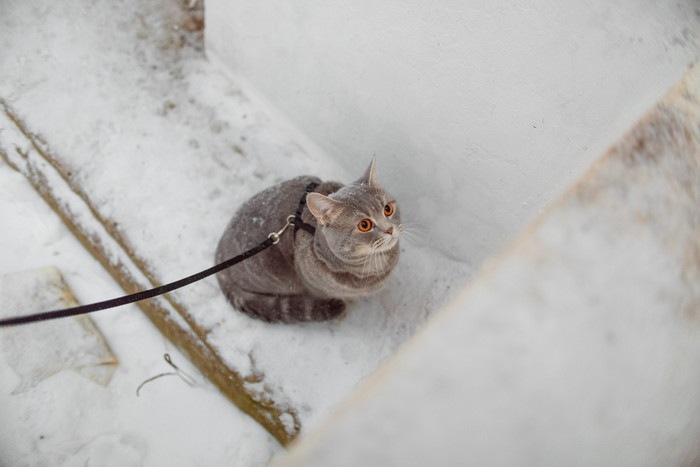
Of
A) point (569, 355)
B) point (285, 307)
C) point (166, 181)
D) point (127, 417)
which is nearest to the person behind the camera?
point (569, 355)

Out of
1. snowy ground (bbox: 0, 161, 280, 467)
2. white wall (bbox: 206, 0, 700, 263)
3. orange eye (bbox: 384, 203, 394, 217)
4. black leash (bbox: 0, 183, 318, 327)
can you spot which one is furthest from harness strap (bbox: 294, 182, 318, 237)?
snowy ground (bbox: 0, 161, 280, 467)

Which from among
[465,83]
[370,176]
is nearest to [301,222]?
[370,176]

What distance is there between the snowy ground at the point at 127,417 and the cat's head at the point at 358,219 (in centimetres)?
104

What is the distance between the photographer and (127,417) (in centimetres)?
225

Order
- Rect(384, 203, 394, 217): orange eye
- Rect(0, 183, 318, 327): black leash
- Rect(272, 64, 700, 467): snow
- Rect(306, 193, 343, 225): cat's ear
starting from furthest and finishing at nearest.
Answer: Rect(384, 203, 394, 217): orange eye, Rect(306, 193, 343, 225): cat's ear, Rect(0, 183, 318, 327): black leash, Rect(272, 64, 700, 467): snow

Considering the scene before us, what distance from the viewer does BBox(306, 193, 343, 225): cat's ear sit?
1.74 meters

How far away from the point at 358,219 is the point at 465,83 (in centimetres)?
65

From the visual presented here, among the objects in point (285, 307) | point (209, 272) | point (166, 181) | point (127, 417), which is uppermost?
point (209, 272)

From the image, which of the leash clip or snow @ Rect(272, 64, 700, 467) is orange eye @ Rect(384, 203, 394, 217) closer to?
the leash clip

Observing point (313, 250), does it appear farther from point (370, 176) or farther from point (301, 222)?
point (370, 176)

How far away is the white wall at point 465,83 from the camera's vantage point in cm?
132

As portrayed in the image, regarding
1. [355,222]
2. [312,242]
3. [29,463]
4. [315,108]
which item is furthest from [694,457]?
[29,463]

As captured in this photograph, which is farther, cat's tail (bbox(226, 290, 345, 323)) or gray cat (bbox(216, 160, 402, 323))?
cat's tail (bbox(226, 290, 345, 323))

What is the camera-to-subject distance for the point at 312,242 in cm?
201
